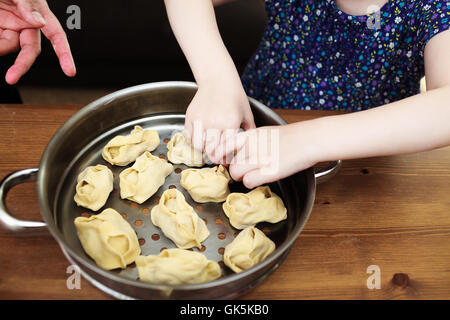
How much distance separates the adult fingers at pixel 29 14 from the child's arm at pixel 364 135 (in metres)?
0.54

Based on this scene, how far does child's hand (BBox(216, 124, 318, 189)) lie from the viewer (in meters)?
0.67

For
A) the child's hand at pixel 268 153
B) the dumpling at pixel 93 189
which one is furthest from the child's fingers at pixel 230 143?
the dumpling at pixel 93 189

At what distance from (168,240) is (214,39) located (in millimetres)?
427

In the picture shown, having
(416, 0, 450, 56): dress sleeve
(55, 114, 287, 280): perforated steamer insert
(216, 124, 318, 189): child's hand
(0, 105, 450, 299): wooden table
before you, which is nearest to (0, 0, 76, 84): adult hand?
(0, 105, 450, 299): wooden table

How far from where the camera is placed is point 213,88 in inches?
29.8

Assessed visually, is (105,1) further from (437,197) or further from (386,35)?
(437,197)

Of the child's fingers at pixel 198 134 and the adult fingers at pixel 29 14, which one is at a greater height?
the adult fingers at pixel 29 14

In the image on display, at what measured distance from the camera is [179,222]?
649 millimetres

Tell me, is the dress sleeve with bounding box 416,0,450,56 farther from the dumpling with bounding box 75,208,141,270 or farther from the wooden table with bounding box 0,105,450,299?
Answer: the dumpling with bounding box 75,208,141,270

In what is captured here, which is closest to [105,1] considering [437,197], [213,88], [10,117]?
[10,117]

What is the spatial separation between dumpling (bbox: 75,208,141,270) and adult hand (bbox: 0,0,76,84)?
390 mm

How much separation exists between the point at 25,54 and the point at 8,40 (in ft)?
0.26

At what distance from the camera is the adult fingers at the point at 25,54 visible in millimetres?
812

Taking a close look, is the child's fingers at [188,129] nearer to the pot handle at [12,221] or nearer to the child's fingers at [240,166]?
the child's fingers at [240,166]
